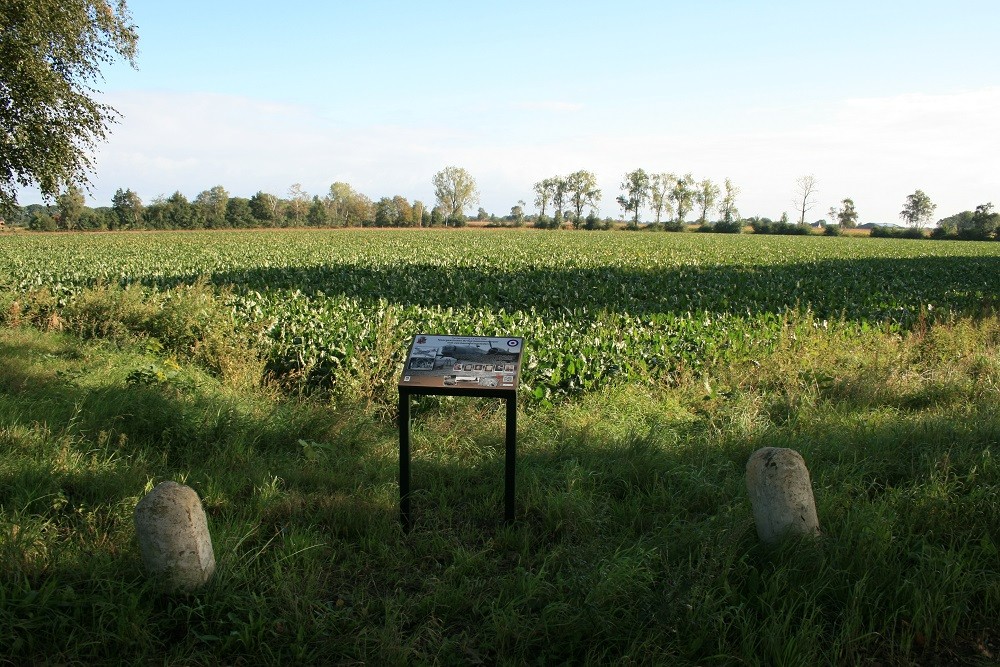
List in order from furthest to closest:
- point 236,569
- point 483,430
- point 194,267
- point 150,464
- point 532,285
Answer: point 194,267, point 532,285, point 483,430, point 150,464, point 236,569

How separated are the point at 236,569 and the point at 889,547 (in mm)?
3945

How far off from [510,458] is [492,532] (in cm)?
56

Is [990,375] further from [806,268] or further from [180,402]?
[806,268]

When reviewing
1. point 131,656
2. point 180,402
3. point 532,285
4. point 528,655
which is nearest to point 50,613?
point 131,656

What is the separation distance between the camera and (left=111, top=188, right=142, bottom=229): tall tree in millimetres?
69812

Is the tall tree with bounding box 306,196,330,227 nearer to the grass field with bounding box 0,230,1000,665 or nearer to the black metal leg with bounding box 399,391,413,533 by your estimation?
the grass field with bounding box 0,230,1000,665

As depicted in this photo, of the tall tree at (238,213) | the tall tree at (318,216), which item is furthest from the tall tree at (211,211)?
the tall tree at (318,216)

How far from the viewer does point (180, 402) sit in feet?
20.5

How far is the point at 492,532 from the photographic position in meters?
4.29

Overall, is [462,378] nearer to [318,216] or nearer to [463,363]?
[463,363]

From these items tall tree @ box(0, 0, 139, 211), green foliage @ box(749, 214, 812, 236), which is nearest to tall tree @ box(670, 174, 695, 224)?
green foliage @ box(749, 214, 812, 236)

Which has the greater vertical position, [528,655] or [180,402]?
[180,402]

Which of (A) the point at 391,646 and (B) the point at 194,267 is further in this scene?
(B) the point at 194,267

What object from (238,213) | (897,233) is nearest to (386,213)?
(238,213)
